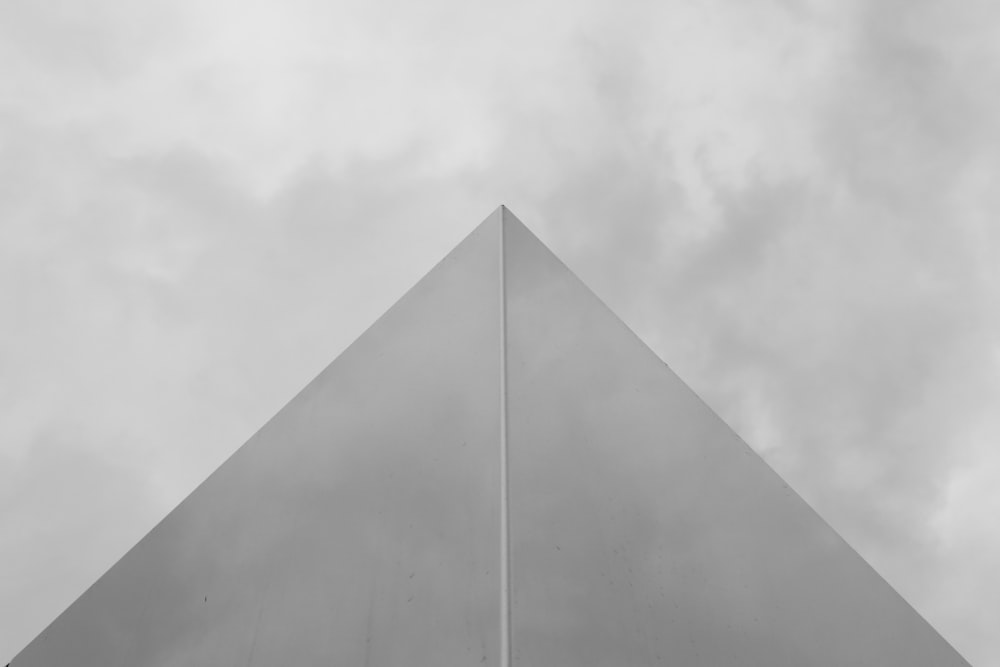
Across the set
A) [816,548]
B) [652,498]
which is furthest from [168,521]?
[816,548]

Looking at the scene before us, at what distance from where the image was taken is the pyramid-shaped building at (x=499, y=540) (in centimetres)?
327

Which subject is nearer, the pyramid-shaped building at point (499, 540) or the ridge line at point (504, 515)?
the ridge line at point (504, 515)

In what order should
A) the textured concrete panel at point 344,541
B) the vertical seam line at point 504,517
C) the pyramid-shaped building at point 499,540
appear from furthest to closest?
the textured concrete panel at point 344,541 → the pyramid-shaped building at point 499,540 → the vertical seam line at point 504,517

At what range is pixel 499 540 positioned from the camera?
3.56 meters

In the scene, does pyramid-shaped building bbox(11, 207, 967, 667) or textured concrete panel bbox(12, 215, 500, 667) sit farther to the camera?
textured concrete panel bbox(12, 215, 500, 667)

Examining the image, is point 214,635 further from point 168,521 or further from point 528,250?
point 528,250

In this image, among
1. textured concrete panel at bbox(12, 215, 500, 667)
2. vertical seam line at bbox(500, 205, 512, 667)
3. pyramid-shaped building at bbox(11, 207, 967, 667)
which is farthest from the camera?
textured concrete panel at bbox(12, 215, 500, 667)

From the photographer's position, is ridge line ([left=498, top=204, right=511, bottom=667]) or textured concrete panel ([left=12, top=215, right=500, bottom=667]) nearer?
ridge line ([left=498, top=204, right=511, bottom=667])

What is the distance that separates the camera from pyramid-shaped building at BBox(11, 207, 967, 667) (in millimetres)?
3270

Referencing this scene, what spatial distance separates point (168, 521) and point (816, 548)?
367 centimetres

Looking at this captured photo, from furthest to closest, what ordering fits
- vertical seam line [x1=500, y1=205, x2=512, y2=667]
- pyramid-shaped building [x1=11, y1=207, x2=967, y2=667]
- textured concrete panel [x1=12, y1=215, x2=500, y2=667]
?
textured concrete panel [x1=12, y1=215, x2=500, y2=667] < pyramid-shaped building [x1=11, y1=207, x2=967, y2=667] < vertical seam line [x1=500, y1=205, x2=512, y2=667]

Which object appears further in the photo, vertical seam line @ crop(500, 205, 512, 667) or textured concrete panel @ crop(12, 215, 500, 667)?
textured concrete panel @ crop(12, 215, 500, 667)

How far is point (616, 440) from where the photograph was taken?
431 centimetres

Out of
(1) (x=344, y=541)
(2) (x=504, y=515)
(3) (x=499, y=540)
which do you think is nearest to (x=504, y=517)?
(2) (x=504, y=515)
